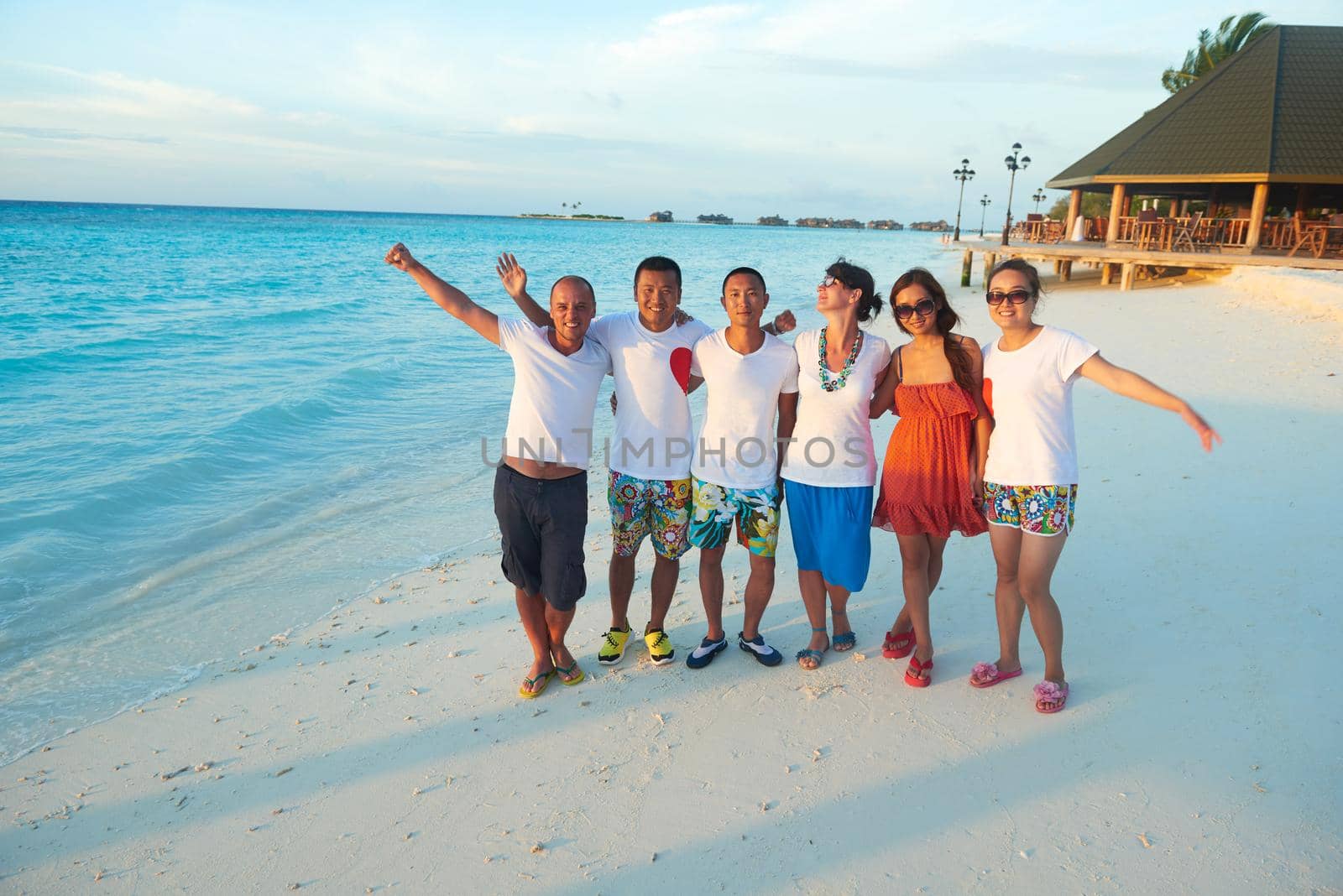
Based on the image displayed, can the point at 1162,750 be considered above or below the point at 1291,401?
below

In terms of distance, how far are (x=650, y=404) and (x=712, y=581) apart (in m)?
0.94

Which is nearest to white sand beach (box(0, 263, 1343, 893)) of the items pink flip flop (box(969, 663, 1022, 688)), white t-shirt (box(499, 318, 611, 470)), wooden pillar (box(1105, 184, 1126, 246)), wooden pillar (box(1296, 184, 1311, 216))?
pink flip flop (box(969, 663, 1022, 688))

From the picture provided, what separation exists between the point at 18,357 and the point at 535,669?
13.2 m

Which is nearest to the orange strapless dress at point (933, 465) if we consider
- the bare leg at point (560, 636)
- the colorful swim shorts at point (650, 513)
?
the colorful swim shorts at point (650, 513)

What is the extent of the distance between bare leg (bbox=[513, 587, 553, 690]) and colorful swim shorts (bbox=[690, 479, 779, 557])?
776 millimetres

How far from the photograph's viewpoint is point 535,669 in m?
3.82

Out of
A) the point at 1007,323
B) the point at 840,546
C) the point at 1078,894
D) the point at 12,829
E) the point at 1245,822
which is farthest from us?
the point at 840,546

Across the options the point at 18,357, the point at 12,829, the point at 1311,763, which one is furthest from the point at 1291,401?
the point at 18,357

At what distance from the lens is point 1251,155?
20.0 meters

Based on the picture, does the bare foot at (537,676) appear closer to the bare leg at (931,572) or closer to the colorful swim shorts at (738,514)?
the colorful swim shorts at (738,514)

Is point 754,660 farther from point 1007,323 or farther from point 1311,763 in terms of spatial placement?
point 1311,763

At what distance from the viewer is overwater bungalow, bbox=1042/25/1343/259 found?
19.6m

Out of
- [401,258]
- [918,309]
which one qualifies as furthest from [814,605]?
[401,258]

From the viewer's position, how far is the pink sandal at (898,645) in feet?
13.2
